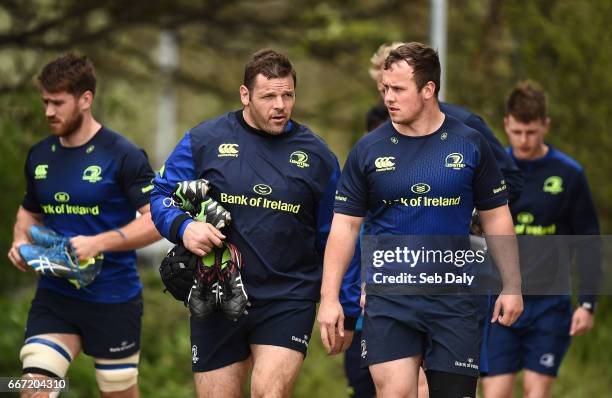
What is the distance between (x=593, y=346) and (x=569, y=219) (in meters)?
6.02

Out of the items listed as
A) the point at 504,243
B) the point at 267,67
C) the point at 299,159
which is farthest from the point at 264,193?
the point at 504,243

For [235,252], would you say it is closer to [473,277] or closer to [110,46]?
[473,277]

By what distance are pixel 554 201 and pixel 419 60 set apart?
9.13 ft

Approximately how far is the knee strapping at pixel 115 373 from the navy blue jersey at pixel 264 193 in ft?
5.25

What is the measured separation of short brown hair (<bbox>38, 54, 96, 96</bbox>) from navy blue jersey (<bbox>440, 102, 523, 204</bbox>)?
7.81ft

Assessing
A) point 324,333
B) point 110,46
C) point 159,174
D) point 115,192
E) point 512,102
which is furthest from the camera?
point 110,46

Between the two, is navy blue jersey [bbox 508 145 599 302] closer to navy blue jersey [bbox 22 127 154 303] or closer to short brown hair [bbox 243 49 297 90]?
short brown hair [bbox 243 49 297 90]

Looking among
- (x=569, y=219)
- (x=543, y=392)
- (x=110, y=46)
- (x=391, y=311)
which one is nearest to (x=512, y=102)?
(x=569, y=219)

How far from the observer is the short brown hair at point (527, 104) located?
9164mm

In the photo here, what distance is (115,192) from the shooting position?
8180mm

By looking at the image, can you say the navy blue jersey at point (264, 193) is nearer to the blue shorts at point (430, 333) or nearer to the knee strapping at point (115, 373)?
the blue shorts at point (430, 333)

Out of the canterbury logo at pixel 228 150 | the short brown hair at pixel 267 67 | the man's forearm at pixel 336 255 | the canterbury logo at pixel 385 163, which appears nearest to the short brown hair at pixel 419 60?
the canterbury logo at pixel 385 163

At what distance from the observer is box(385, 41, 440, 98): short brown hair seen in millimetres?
6871

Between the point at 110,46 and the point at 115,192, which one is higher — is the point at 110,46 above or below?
above
